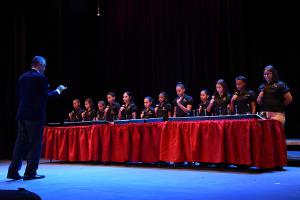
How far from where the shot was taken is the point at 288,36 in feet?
28.9

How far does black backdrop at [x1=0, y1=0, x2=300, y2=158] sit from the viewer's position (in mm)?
9047

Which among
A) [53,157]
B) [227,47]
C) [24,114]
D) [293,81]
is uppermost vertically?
[227,47]

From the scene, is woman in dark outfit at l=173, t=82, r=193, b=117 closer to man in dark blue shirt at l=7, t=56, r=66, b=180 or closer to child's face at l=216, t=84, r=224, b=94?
child's face at l=216, t=84, r=224, b=94

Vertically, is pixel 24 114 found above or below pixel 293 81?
below

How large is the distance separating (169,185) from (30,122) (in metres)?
1.87

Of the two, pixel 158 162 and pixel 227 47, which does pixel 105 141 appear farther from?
pixel 227 47

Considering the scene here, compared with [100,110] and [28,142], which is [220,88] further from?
[28,142]

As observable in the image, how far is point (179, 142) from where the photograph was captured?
6250 mm

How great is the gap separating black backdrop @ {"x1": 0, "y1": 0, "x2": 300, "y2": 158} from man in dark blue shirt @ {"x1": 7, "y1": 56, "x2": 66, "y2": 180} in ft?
16.6

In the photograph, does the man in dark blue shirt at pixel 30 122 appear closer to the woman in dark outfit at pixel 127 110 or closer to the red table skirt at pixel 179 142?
the red table skirt at pixel 179 142

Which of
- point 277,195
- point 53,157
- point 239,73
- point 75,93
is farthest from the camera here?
point 75,93

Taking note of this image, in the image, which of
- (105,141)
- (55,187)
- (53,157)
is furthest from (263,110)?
(53,157)

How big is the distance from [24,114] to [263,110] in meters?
3.39

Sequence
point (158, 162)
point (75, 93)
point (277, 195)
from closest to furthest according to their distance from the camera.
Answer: point (277, 195)
point (158, 162)
point (75, 93)
